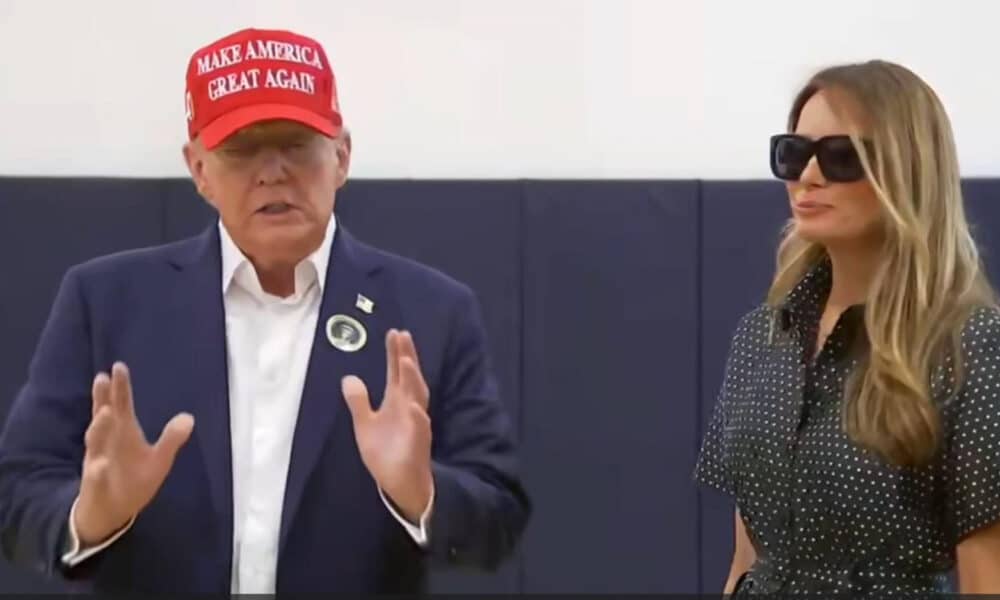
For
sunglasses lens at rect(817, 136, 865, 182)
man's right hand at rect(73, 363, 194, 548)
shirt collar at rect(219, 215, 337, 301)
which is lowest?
man's right hand at rect(73, 363, 194, 548)

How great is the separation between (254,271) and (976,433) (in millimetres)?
849

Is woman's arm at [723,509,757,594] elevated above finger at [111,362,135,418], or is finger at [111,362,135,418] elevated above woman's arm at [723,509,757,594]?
finger at [111,362,135,418]

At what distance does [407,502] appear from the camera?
1388 millimetres

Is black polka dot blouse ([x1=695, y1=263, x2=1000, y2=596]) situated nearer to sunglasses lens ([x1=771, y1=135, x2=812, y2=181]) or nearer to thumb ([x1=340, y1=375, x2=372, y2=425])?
sunglasses lens ([x1=771, y1=135, x2=812, y2=181])

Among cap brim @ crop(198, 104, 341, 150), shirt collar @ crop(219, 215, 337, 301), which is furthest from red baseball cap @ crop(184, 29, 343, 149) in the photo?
shirt collar @ crop(219, 215, 337, 301)

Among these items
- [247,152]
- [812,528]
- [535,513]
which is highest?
[247,152]

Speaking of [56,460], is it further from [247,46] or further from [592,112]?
[592,112]

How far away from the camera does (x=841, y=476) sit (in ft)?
4.75

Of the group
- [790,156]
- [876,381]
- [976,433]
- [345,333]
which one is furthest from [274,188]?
[976,433]

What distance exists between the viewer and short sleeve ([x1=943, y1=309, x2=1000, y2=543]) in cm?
139

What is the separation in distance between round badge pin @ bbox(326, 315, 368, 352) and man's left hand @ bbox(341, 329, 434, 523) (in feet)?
0.35

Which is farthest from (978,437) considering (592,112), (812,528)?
(592,112)

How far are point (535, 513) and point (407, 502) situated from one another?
1.53 m

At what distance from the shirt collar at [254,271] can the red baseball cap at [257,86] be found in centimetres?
13
